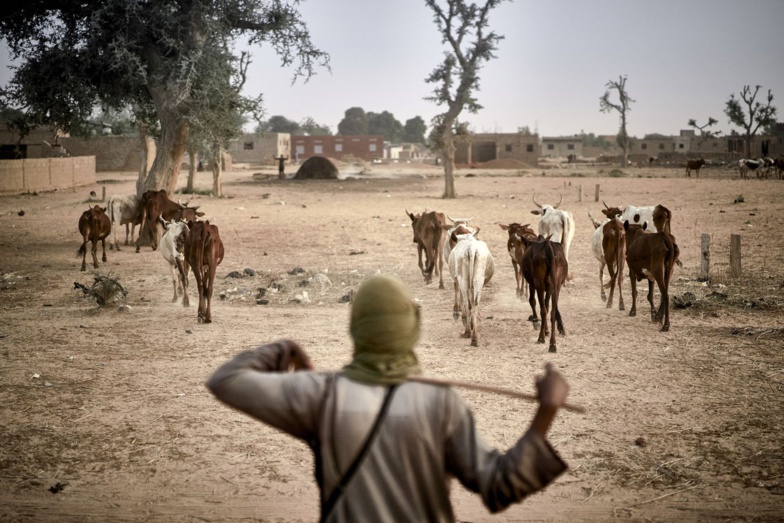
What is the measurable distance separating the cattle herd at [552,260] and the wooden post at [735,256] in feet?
4.53

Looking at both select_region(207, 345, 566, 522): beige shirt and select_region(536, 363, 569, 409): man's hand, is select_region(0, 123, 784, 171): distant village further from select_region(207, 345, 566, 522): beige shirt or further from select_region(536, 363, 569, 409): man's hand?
select_region(536, 363, 569, 409): man's hand

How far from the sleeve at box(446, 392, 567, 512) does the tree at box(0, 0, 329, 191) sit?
1703 cm

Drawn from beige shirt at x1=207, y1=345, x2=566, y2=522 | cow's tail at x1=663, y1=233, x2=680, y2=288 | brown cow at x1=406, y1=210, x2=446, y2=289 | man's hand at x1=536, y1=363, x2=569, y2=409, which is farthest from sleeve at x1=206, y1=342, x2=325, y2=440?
brown cow at x1=406, y1=210, x2=446, y2=289

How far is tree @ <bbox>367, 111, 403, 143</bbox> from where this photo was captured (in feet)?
484

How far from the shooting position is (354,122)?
150 meters

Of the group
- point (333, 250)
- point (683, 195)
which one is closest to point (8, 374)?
point (333, 250)

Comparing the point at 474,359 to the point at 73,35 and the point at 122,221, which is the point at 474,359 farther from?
the point at 73,35

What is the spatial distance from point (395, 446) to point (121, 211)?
1726 centimetres

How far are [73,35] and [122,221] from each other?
4.85m

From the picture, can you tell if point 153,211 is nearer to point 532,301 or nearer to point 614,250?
point 614,250

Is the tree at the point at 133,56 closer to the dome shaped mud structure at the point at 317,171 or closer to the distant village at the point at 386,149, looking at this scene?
the distant village at the point at 386,149

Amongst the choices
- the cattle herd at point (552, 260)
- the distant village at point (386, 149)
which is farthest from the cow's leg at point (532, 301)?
the distant village at point (386, 149)

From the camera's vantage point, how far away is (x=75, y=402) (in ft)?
24.0

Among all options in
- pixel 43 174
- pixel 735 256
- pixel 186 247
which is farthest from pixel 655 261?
pixel 43 174
